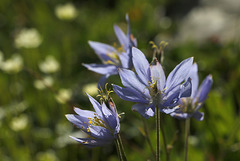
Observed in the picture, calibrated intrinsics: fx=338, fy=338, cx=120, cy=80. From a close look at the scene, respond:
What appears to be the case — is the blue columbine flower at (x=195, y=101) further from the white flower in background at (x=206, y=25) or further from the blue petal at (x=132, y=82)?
the white flower in background at (x=206, y=25)

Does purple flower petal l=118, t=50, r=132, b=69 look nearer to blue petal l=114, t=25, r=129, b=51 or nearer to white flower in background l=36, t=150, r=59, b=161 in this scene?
blue petal l=114, t=25, r=129, b=51

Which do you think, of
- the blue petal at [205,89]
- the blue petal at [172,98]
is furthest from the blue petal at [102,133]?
the blue petal at [205,89]

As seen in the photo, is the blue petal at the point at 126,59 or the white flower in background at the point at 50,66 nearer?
the blue petal at the point at 126,59

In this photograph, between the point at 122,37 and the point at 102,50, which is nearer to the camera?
the point at 122,37

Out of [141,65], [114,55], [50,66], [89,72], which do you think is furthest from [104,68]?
[89,72]

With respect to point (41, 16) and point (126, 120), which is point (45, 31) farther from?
point (126, 120)

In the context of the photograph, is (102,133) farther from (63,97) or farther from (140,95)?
(63,97)

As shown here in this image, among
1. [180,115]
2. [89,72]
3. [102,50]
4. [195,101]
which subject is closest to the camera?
[180,115]
